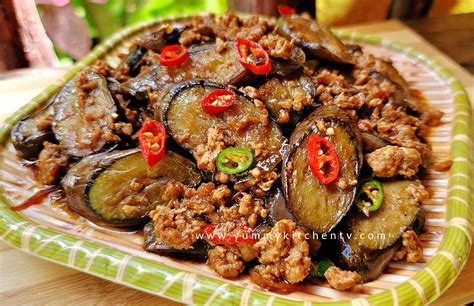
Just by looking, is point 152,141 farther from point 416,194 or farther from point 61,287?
point 416,194

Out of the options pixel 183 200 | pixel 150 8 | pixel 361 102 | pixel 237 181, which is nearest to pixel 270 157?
pixel 237 181

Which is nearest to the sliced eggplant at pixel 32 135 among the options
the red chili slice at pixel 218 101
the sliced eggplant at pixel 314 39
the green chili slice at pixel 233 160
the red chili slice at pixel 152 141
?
the red chili slice at pixel 152 141

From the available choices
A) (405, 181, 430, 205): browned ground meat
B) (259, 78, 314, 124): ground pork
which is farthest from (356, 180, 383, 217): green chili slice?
(259, 78, 314, 124): ground pork

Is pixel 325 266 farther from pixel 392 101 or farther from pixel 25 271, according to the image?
pixel 25 271

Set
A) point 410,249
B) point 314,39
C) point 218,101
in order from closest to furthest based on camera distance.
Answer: point 410,249 < point 218,101 < point 314,39

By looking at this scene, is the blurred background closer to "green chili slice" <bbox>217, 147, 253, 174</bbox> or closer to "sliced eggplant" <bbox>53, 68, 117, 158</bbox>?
"sliced eggplant" <bbox>53, 68, 117, 158</bbox>

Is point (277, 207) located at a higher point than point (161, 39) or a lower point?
lower

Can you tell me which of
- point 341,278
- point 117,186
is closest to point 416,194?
point 341,278
